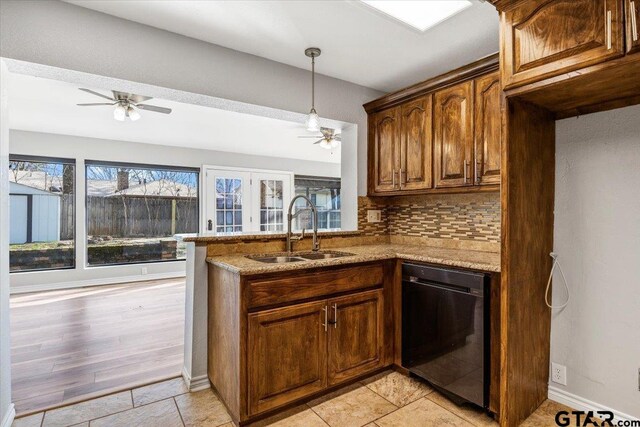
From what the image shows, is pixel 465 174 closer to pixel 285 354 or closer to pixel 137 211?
pixel 285 354

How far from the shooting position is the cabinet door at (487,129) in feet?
7.23

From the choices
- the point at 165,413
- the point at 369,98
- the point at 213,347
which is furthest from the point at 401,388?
the point at 369,98

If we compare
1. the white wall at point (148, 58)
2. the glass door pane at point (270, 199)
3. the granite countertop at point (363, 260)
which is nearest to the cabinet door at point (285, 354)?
the granite countertop at point (363, 260)

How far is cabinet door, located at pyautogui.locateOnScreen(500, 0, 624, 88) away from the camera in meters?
1.37

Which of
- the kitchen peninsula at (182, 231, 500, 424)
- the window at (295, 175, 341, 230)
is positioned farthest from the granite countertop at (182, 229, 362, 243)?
the window at (295, 175, 341, 230)

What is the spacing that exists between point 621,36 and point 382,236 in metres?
2.26

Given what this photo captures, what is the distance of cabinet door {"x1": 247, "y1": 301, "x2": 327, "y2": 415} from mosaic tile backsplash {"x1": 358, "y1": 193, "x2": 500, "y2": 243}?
4.29 feet

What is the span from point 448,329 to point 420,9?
1.95 meters

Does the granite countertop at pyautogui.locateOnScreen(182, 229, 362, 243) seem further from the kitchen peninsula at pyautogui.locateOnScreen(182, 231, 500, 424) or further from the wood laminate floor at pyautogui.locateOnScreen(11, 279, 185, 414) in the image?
the wood laminate floor at pyautogui.locateOnScreen(11, 279, 185, 414)

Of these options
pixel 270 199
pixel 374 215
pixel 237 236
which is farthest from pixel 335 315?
pixel 270 199

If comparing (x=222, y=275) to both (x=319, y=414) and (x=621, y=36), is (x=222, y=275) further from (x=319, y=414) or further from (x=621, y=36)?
(x=621, y=36)

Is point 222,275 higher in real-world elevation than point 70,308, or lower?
higher

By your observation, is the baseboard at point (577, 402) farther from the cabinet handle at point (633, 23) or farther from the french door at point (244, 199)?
the french door at point (244, 199)

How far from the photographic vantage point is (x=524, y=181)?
1.85 metres
